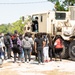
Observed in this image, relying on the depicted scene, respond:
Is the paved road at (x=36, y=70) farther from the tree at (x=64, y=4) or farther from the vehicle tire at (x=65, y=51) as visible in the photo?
the tree at (x=64, y=4)

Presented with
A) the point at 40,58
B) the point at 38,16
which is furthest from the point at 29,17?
the point at 40,58

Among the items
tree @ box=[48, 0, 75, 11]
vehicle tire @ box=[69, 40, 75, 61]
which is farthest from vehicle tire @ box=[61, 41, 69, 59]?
tree @ box=[48, 0, 75, 11]

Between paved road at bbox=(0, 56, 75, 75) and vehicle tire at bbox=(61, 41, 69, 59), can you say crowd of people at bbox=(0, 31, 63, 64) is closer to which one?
paved road at bbox=(0, 56, 75, 75)

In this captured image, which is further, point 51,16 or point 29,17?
point 29,17

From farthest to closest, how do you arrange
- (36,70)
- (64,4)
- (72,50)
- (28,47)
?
1. (64,4)
2. (72,50)
3. (28,47)
4. (36,70)

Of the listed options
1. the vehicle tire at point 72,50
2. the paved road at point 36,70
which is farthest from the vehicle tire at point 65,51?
the paved road at point 36,70

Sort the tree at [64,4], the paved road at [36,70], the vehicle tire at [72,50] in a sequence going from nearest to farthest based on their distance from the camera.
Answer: the paved road at [36,70] → the vehicle tire at [72,50] → the tree at [64,4]

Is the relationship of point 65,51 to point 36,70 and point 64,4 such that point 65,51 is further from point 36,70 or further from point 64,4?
point 64,4

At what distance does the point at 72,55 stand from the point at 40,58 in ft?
9.76

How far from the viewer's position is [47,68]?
1390cm

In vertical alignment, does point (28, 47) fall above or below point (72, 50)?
above

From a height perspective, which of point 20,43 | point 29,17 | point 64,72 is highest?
point 29,17

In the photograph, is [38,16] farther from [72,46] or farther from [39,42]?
[39,42]

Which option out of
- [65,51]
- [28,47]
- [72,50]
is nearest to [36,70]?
[28,47]
